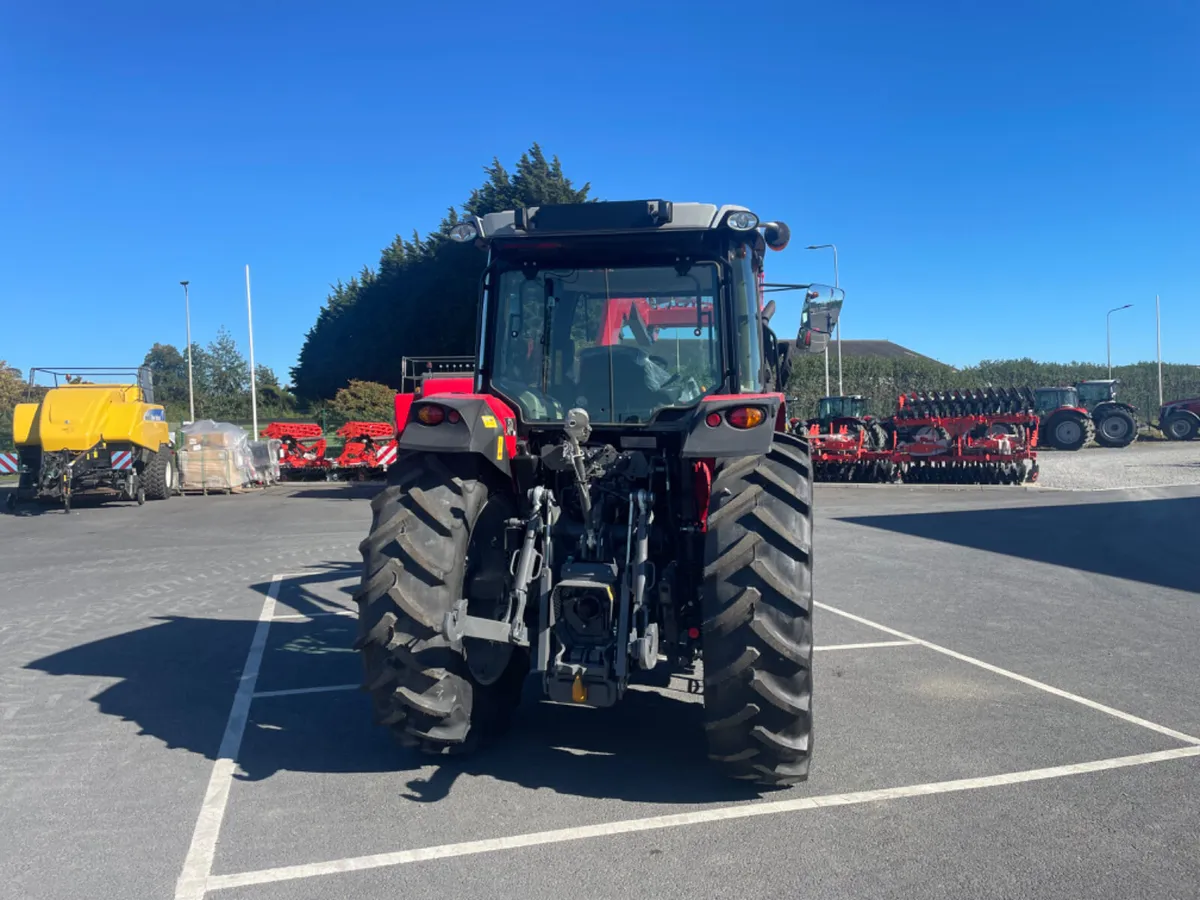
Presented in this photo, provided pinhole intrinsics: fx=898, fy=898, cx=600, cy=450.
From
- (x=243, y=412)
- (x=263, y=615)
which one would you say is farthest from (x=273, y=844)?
(x=243, y=412)

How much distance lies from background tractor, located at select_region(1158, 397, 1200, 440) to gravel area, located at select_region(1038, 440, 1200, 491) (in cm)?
325

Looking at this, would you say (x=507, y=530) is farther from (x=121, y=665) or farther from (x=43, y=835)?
(x=121, y=665)

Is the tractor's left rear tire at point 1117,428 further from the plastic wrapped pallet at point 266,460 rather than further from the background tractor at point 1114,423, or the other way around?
the plastic wrapped pallet at point 266,460

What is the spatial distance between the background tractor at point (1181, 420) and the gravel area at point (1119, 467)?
3.25 m

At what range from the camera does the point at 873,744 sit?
4.59m

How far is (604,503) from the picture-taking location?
4.40 metres

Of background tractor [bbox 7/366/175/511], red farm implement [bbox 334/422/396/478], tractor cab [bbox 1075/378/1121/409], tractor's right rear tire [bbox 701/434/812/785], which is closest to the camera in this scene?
tractor's right rear tire [bbox 701/434/812/785]

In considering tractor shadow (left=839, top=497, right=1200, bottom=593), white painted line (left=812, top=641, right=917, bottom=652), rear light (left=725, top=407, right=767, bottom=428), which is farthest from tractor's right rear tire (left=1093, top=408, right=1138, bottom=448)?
rear light (left=725, top=407, right=767, bottom=428)

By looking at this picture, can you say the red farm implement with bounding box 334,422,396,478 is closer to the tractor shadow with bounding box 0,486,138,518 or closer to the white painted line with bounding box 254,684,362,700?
the tractor shadow with bounding box 0,486,138,518

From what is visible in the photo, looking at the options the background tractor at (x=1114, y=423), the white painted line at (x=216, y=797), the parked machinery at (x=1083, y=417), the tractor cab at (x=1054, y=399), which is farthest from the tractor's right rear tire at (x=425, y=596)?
the background tractor at (x=1114, y=423)

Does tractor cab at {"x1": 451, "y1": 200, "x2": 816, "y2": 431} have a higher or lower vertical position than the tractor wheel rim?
higher

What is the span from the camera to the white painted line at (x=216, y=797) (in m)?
3.28

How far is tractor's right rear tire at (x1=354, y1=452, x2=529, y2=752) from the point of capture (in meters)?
3.93

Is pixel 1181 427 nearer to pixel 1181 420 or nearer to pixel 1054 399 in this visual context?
pixel 1181 420
